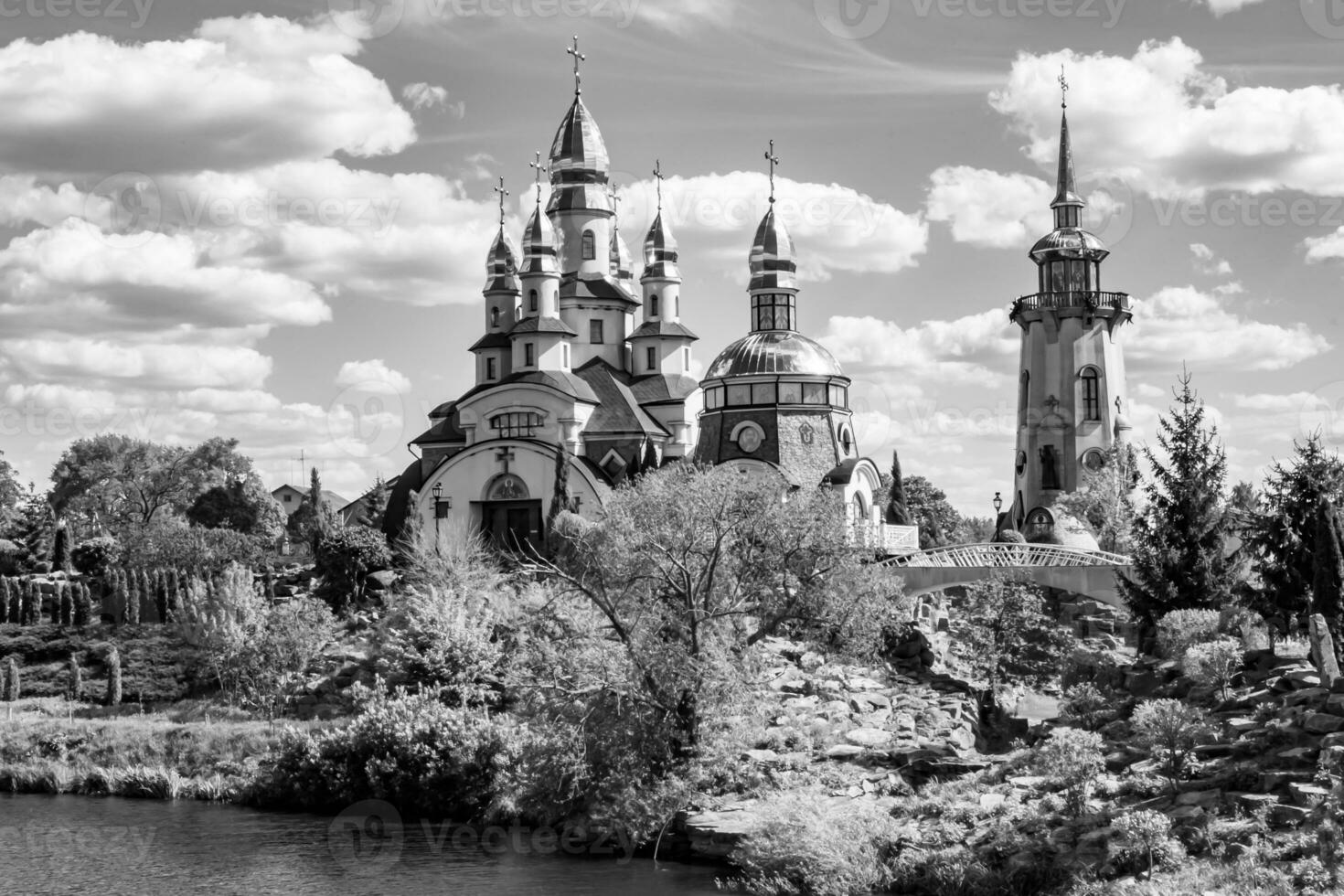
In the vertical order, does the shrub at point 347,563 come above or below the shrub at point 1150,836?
above

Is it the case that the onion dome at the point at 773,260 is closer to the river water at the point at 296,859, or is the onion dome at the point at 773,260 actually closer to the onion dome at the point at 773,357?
the onion dome at the point at 773,357

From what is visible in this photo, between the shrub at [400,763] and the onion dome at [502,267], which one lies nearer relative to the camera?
the shrub at [400,763]

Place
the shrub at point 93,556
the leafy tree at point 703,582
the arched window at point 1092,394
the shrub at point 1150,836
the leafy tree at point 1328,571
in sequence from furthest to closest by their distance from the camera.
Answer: the shrub at point 93,556, the arched window at point 1092,394, the leafy tree at point 703,582, the leafy tree at point 1328,571, the shrub at point 1150,836

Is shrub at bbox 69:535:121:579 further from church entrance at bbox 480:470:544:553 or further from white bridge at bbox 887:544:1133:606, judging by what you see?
white bridge at bbox 887:544:1133:606

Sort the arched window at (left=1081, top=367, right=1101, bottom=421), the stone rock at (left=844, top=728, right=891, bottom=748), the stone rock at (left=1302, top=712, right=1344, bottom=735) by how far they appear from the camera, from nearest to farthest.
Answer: the stone rock at (left=1302, top=712, right=1344, bottom=735) → the stone rock at (left=844, top=728, right=891, bottom=748) → the arched window at (left=1081, top=367, right=1101, bottom=421)

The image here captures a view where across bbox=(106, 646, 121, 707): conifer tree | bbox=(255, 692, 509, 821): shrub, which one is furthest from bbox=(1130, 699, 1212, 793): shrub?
bbox=(106, 646, 121, 707): conifer tree

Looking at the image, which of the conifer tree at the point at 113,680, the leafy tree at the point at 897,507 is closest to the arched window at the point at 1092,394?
the leafy tree at the point at 897,507

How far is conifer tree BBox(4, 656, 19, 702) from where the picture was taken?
51250 mm

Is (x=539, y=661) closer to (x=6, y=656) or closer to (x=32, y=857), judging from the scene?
(x=32, y=857)

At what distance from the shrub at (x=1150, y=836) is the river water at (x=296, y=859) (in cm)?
789

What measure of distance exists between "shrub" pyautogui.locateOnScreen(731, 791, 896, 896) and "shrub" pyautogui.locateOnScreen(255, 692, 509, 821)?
27.2 feet

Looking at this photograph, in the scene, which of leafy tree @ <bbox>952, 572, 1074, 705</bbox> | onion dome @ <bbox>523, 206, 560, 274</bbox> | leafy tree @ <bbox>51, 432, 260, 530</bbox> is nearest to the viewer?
leafy tree @ <bbox>952, 572, 1074, 705</bbox>

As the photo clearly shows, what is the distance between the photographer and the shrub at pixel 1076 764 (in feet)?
96.0

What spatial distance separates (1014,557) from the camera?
49.5 metres
